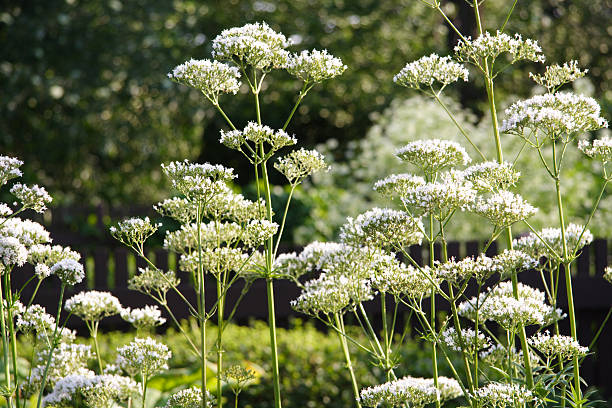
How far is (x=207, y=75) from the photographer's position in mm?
2512

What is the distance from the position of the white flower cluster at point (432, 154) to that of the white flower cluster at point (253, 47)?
0.57 meters

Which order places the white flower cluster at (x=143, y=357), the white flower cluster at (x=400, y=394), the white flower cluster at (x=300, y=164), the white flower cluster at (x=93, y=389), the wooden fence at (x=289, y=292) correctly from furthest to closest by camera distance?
the wooden fence at (x=289, y=292) → the white flower cluster at (x=300, y=164) → the white flower cluster at (x=143, y=357) → the white flower cluster at (x=93, y=389) → the white flower cluster at (x=400, y=394)

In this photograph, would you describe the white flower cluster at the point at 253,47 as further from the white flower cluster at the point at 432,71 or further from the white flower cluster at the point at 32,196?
the white flower cluster at the point at 32,196

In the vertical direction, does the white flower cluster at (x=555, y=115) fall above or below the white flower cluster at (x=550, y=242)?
above

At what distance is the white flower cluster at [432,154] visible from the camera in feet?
7.94

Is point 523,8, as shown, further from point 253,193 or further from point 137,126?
point 253,193

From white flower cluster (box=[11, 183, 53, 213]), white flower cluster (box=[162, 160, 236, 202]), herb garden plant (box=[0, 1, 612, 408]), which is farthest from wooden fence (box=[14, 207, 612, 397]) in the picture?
white flower cluster (box=[11, 183, 53, 213])

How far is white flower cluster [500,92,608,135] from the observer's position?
7.47ft

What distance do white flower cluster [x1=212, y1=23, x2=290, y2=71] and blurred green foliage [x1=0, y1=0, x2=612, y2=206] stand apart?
10.00 m

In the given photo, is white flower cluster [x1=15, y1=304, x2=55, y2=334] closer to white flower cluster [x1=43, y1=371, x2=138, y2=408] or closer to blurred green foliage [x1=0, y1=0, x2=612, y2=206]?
white flower cluster [x1=43, y1=371, x2=138, y2=408]

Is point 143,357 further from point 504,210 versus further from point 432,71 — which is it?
point 432,71

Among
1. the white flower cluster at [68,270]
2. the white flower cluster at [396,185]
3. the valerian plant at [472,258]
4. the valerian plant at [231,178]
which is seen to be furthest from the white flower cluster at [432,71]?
the white flower cluster at [68,270]

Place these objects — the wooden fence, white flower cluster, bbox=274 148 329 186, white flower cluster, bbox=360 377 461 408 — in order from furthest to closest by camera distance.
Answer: the wooden fence, white flower cluster, bbox=274 148 329 186, white flower cluster, bbox=360 377 461 408

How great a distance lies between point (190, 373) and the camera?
13.7 ft
